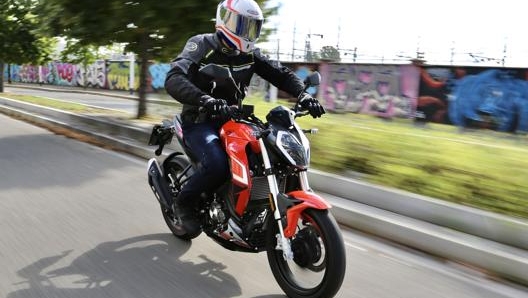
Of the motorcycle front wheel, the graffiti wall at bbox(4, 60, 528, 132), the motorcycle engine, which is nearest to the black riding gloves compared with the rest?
the motorcycle front wheel

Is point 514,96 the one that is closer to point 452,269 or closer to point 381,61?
point 381,61

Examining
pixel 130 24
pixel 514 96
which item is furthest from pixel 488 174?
pixel 514 96

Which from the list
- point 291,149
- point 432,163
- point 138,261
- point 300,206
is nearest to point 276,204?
point 300,206

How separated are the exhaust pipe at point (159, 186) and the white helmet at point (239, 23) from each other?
1437 millimetres

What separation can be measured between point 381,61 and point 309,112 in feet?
66.6

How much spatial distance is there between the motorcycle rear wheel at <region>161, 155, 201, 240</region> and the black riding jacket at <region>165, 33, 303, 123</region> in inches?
19.5

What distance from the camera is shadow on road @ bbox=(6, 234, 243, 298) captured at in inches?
143

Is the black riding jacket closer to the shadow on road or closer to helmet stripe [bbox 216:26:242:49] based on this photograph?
helmet stripe [bbox 216:26:242:49]

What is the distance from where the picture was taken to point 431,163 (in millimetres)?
6145

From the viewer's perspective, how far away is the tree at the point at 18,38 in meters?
23.6

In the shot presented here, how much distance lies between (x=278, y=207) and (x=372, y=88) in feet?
72.6

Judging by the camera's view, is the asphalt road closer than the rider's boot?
Yes

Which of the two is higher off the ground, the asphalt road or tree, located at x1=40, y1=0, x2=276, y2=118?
tree, located at x1=40, y1=0, x2=276, y2=118

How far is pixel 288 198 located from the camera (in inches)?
134
